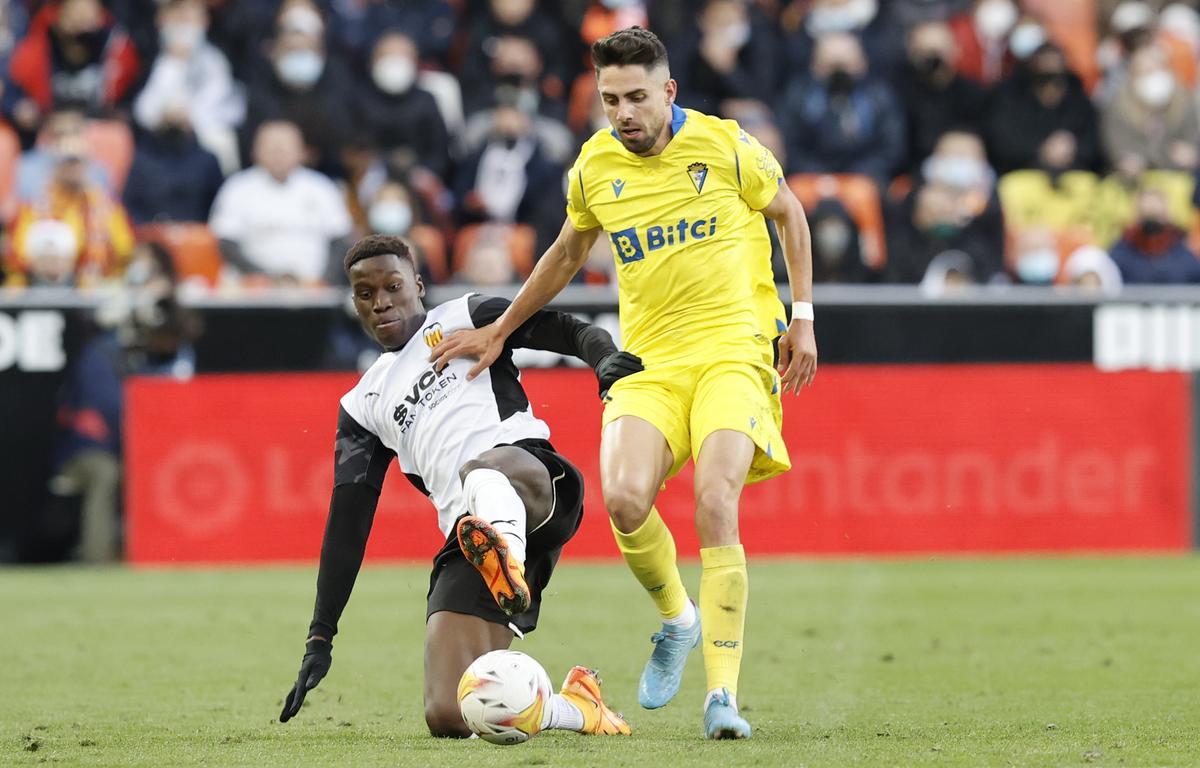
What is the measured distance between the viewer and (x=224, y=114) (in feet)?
54.4

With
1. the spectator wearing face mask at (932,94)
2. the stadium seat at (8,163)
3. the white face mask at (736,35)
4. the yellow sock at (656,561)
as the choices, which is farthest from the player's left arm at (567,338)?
the spectator wearing face mask at (932,94)

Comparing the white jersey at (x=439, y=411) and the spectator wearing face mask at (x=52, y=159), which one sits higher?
the spectator wearing face mask at (x=52, y=159)

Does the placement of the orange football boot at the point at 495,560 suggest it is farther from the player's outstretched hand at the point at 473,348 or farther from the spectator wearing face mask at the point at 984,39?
the spectator wearing face mask at the point at 984,39

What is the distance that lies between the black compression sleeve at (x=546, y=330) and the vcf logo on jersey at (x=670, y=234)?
33cm

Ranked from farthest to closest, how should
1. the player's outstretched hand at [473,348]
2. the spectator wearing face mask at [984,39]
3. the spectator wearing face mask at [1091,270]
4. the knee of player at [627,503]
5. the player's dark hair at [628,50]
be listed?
1. the spectator wearing face mask at [984,39]
2. the spectator wearing face mask at [1091,270]
3. the player's outstretched hand at [473,348]
4. the knee of player at [627,503]
5. the player's dark hair at [628,50]

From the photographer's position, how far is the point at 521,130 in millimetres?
15820

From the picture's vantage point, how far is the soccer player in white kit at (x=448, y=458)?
20.7ft

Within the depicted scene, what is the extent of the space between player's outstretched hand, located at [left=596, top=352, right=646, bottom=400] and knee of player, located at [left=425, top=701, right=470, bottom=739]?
1160 mm

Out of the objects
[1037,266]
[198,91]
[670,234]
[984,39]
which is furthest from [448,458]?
[984,39]

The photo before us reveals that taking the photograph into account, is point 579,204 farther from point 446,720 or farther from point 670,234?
point 446,720

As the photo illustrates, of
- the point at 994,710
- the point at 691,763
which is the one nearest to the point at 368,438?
the point at 691,763

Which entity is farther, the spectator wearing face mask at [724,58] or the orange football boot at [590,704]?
the spectator wearing face mask at [724,58]

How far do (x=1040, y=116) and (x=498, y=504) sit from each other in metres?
12.1

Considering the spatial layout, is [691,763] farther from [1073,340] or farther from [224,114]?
[224,114]
